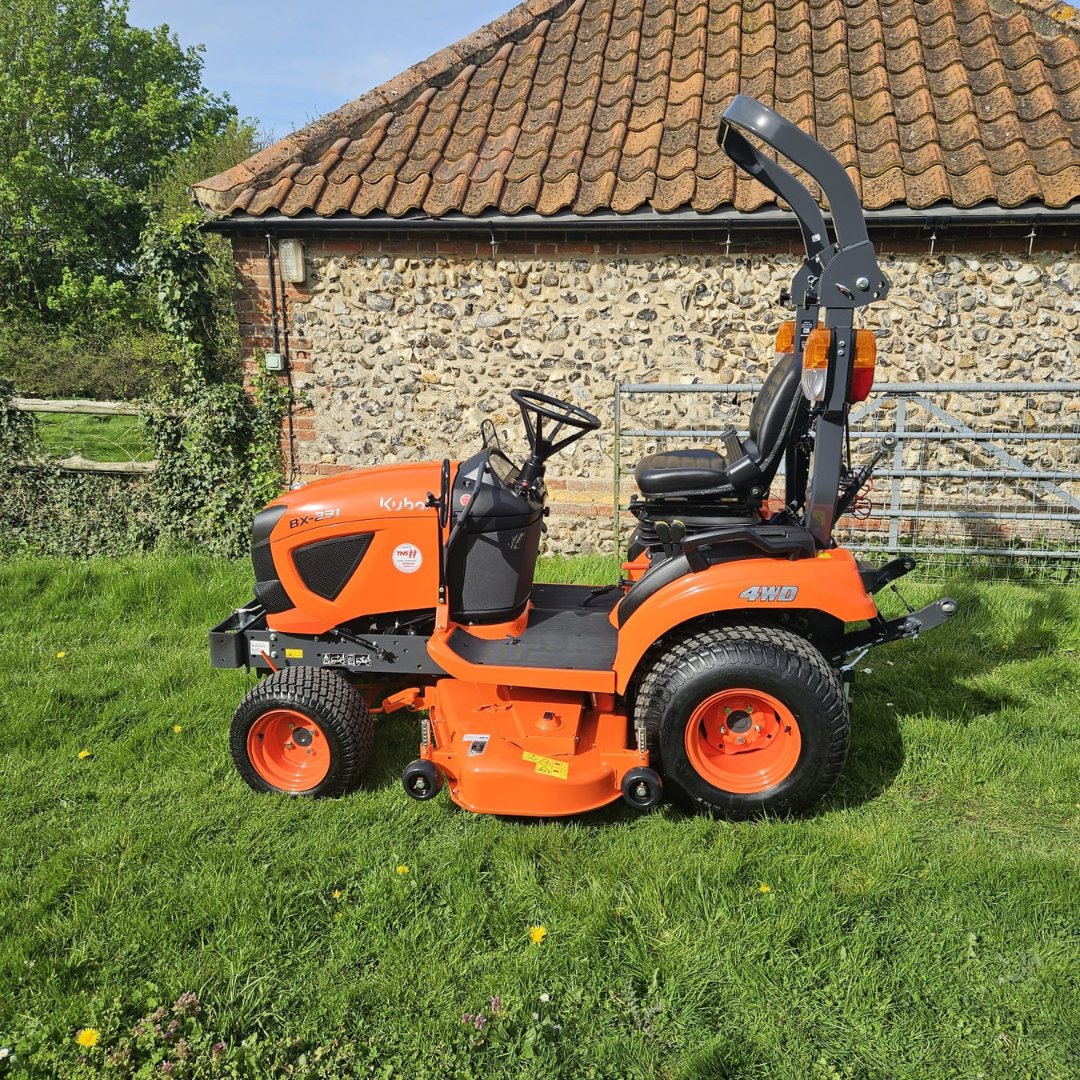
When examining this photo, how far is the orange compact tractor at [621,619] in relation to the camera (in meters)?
2.97

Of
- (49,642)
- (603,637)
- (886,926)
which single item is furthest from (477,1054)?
(49,642)

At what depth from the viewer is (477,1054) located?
2154 millimetres

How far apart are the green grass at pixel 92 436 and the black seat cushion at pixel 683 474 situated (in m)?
5.36

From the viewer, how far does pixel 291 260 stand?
21.0 feet

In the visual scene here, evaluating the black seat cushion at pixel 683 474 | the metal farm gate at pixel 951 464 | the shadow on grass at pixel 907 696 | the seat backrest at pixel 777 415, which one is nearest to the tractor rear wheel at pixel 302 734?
the shadow on grass at pixel 907 696

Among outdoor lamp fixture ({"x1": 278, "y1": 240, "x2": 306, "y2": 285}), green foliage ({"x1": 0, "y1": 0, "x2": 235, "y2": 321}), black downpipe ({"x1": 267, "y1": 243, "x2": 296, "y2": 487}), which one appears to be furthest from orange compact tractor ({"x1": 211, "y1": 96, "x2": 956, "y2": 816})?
green foliage ({"x1": 0, "y1": 0, "x2": 235, "y2": 321})

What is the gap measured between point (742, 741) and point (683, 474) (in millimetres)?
1043

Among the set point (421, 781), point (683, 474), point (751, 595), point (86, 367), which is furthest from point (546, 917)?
point (86, 367)

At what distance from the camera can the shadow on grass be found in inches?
135

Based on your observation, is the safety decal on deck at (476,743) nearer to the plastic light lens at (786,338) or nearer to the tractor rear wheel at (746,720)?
the tractor rear wheel at (746,720)

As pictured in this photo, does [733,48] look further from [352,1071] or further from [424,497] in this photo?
[352,1071]

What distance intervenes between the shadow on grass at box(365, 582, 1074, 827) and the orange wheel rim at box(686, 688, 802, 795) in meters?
0.24

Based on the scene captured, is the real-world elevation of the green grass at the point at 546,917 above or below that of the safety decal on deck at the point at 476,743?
below

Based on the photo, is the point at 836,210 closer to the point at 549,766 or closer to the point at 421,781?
the point at 549,766
